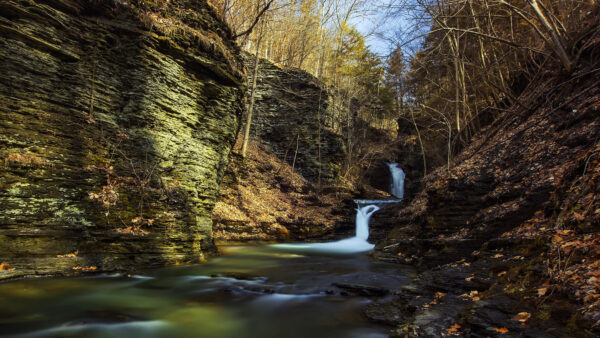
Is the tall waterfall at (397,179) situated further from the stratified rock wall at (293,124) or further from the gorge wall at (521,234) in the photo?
the gorge wall at (521,234)

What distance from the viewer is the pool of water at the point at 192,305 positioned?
416cm

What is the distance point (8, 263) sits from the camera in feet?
17.1

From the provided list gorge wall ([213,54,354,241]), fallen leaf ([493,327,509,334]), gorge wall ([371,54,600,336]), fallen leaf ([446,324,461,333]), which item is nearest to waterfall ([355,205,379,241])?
gorge wall ([213,54,354,241])

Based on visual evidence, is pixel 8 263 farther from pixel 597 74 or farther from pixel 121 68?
pixel 597 74

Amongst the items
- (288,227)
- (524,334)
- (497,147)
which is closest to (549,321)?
(524,334)

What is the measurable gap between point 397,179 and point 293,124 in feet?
45.6

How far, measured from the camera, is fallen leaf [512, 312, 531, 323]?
2.82 m

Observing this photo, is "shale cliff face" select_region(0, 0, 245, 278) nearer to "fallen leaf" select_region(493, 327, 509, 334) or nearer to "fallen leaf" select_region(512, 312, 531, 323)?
"fallen leaf" select_region(493, 327, 509, 334)

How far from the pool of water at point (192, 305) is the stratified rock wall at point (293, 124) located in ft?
45.9

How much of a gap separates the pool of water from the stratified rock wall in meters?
14.0

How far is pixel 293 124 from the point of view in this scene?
21.6 metres

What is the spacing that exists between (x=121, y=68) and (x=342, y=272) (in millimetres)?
8113

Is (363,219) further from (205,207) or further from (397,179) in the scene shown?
(397,179)

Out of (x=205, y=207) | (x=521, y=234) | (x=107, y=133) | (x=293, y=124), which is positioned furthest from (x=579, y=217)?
(x=293, y=124)
